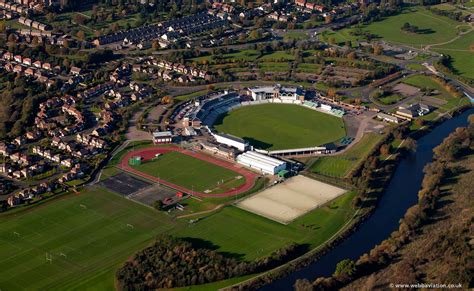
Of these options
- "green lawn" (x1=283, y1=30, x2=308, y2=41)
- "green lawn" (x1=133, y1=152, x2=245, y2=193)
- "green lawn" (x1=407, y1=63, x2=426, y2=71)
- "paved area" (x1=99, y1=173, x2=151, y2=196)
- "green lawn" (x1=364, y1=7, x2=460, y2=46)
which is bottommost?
"paved area" (x1=99, y1=173, x2=151, y2=196)

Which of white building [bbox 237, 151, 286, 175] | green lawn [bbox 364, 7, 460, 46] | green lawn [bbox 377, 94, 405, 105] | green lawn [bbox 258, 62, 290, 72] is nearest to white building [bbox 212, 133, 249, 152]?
white building [bbox 237, 151, 286, 175]

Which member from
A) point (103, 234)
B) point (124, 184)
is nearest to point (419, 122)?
point (124, 184)

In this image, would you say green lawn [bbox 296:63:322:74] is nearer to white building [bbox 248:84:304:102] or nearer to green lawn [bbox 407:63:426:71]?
white building [bbox 248:84:304:102]

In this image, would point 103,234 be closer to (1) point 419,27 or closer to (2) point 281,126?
(2) point 281,126

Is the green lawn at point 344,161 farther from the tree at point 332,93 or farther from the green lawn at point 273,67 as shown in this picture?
the green lawn at point 273,67

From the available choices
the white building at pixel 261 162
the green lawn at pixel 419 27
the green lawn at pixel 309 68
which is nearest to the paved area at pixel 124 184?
the white building at pixel 261 162
